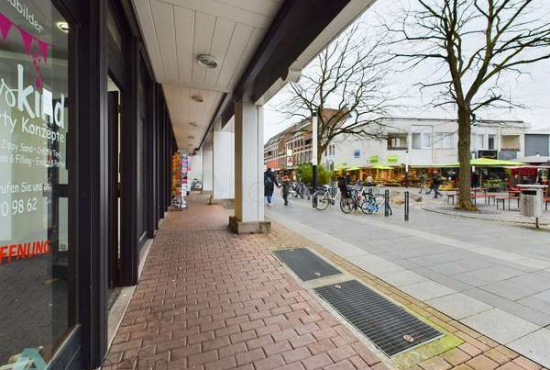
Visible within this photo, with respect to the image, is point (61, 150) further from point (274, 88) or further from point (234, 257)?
point (274, 88)

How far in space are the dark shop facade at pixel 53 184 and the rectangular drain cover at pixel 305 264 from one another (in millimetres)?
2410

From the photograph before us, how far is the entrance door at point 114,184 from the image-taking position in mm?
2998

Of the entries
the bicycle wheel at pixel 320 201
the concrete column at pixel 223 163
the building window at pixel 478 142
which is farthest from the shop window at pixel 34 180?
the building window at pixel 478 142

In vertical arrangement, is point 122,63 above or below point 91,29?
above

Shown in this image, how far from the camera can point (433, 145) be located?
101 feet

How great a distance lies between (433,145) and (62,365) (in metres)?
35.9

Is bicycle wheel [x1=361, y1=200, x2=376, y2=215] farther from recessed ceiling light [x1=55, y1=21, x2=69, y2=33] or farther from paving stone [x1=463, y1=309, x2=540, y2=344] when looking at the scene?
recessed ceiling light [x1=55, y1=21, x2=69, y2=33]

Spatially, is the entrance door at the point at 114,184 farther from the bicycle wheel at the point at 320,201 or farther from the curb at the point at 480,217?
the curb at the point at 480,217

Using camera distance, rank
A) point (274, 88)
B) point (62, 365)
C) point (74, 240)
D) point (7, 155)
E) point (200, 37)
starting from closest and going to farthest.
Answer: point (7, 155), point (62, 365), point (74, 240), point (200, 37), point (274, 88)

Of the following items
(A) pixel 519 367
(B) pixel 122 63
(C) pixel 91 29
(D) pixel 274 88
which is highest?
(D) pixel 274 88

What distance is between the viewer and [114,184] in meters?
3.07

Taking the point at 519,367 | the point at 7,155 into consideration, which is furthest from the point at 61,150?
the point at 519,367

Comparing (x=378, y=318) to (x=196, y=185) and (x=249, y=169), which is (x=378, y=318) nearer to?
(x=249, y=169)

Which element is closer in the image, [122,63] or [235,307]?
[235,307]
